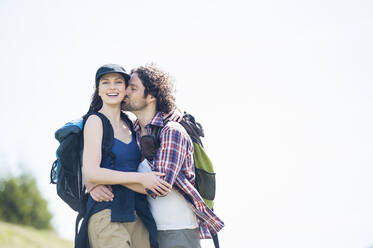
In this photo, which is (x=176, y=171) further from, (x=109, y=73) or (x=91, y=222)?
(x=109, y=73)

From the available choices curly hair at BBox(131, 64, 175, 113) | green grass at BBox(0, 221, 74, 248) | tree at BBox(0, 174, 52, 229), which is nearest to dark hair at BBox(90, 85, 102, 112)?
curly hair at BBox(131, 64, 175, 113)

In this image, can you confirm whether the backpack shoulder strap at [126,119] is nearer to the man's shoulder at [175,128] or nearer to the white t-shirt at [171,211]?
the man's shoulder at [175,128]

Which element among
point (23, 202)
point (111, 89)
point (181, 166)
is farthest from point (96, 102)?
point (23, 202)

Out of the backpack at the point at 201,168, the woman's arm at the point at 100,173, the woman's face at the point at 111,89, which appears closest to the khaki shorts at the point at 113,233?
the woman's arm at the point at 100,173

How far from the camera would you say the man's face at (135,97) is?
17.9 ft

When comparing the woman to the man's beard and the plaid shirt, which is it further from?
the man's beard

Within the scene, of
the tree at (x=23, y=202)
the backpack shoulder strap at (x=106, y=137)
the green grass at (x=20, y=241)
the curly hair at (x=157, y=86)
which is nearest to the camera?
the backpack shoulder strap at (x=106, y=137)

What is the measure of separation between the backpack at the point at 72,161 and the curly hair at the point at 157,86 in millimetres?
784

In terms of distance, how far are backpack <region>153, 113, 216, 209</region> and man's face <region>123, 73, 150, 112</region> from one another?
1.24ft

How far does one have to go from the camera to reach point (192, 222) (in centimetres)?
511

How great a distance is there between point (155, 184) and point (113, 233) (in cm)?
62

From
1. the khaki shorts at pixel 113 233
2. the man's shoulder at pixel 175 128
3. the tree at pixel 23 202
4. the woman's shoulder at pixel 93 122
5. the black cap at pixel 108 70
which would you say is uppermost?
the black cap at pixel 108 70

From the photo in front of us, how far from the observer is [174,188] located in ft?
16.7

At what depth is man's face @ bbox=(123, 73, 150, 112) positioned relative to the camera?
5.45 meters
